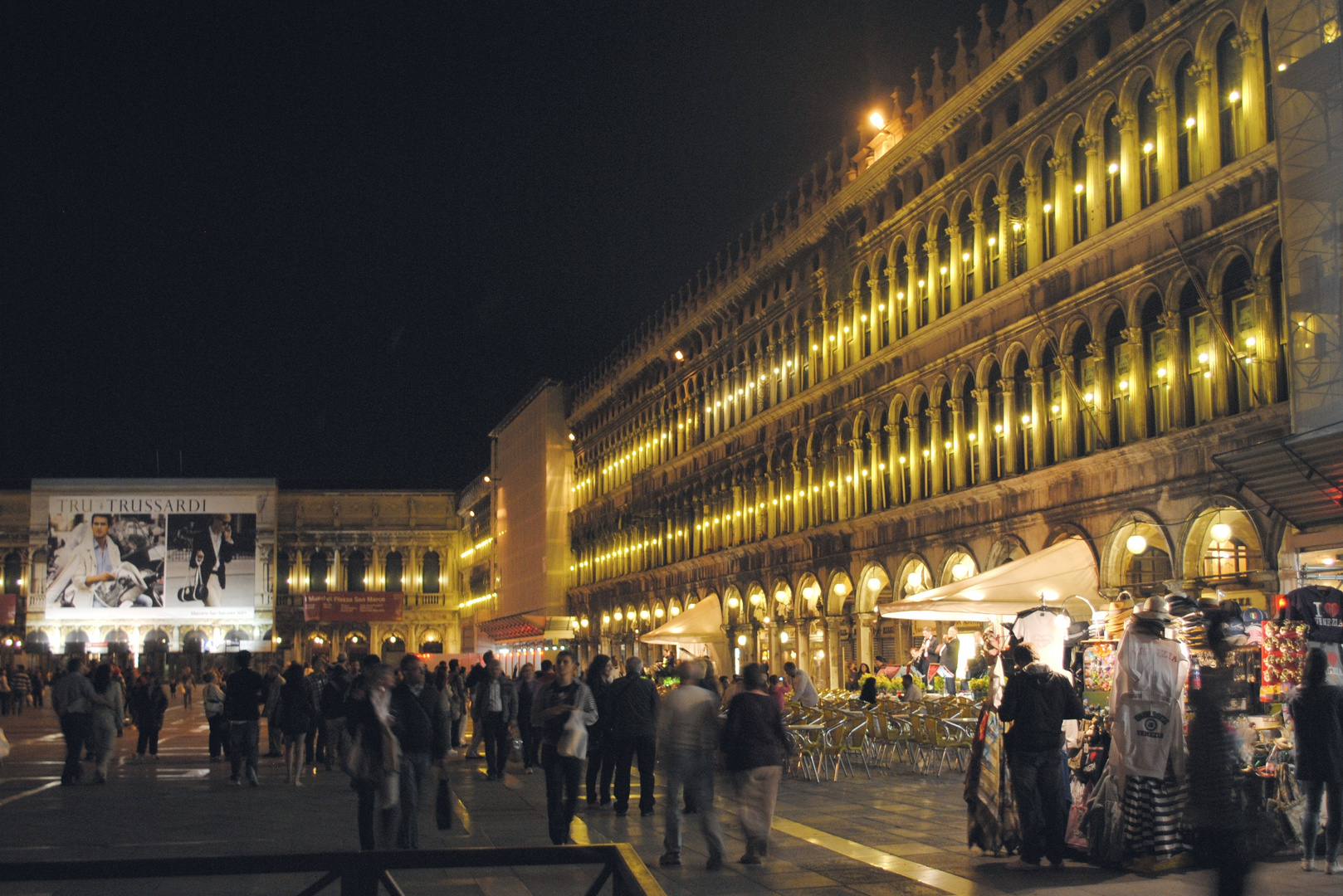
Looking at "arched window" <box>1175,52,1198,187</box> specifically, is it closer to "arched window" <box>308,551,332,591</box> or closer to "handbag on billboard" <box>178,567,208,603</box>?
"handbag on billboard" <box>178,567,208,603</box>

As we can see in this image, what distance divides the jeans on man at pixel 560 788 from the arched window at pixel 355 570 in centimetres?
9148

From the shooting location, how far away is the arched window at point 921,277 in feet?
104

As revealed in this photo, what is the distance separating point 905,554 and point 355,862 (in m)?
28.3

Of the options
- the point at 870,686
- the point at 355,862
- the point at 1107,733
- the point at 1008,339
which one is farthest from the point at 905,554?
the point at 355,862

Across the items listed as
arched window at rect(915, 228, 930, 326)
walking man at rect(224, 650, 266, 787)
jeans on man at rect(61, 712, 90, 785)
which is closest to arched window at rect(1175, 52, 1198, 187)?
arched window at rect(915, 228, 930, 326)

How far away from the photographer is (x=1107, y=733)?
435 inches

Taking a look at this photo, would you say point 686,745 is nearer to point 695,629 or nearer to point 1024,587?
point 1024,587

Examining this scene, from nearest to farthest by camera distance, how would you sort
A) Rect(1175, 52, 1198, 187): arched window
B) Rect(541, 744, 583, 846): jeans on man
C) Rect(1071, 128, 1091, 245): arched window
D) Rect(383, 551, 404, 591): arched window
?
Rect(541, 744, 583, 846): jeans on man < Rect(1175, 52, 1198, 187): arched window < Rect(1071, 128, 1091, 245): arched window < Rect(383, 551, 404, 591): arched window

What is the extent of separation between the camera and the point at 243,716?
18953 millimetres

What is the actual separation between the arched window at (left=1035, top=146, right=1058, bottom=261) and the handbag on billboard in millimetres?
65243

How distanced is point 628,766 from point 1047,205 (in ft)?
52.2

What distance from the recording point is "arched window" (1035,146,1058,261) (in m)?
26.4


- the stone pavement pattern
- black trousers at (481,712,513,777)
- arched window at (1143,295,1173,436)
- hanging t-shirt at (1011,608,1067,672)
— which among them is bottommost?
the stone pavement pattern

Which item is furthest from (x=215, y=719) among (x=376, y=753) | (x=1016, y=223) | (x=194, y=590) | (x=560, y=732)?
(x=194, y=590)
